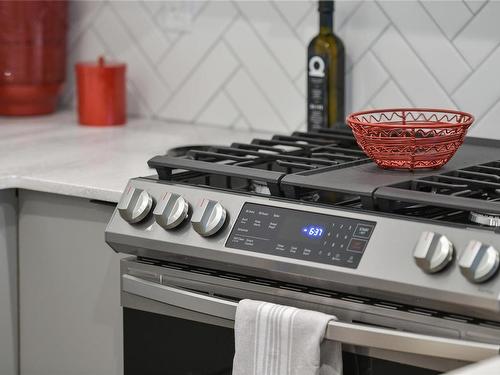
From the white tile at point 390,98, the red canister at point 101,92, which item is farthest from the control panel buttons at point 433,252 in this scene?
the red canister at point 101,92

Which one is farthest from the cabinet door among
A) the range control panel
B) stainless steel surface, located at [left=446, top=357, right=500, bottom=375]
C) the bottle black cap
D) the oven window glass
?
stainless steel surface, located at [left=446, top=357, right=500, bottom=375]

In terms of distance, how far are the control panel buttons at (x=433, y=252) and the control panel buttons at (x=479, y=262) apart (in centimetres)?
2

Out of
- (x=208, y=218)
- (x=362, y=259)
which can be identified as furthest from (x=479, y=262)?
(x=208, y=218)

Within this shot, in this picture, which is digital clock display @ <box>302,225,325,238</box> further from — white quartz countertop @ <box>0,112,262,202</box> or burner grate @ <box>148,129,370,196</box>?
white quartz countertop @ <box>0,112,262,202</box>

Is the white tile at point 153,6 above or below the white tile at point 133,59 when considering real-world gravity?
above

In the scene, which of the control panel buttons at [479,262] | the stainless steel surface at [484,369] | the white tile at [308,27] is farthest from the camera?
the white tile at [308,27]

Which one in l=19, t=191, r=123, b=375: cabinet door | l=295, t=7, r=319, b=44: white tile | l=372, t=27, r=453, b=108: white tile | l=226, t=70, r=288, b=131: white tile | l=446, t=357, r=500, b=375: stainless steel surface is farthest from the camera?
l=226, t=70, r=288, b=131: white tile

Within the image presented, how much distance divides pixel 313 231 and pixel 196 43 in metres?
1.22

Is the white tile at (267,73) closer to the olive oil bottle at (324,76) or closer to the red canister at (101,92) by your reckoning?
the olive oil bottle at (324,76)

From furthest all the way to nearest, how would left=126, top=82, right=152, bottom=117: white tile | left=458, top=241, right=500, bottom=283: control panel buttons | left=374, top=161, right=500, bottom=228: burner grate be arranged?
left=126, top=82, right=152, bottom=117: white tile → left=374, top=161, right=500, bottom=228: burner grate → left=458, top=241, right=500, bottom=283: control panel buttons

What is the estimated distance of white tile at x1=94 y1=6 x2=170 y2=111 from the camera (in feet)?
9.83

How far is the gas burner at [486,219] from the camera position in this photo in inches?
66.7

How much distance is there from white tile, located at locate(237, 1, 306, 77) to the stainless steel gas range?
584 mm

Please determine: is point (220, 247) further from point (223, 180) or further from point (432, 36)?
point (432, 36)
